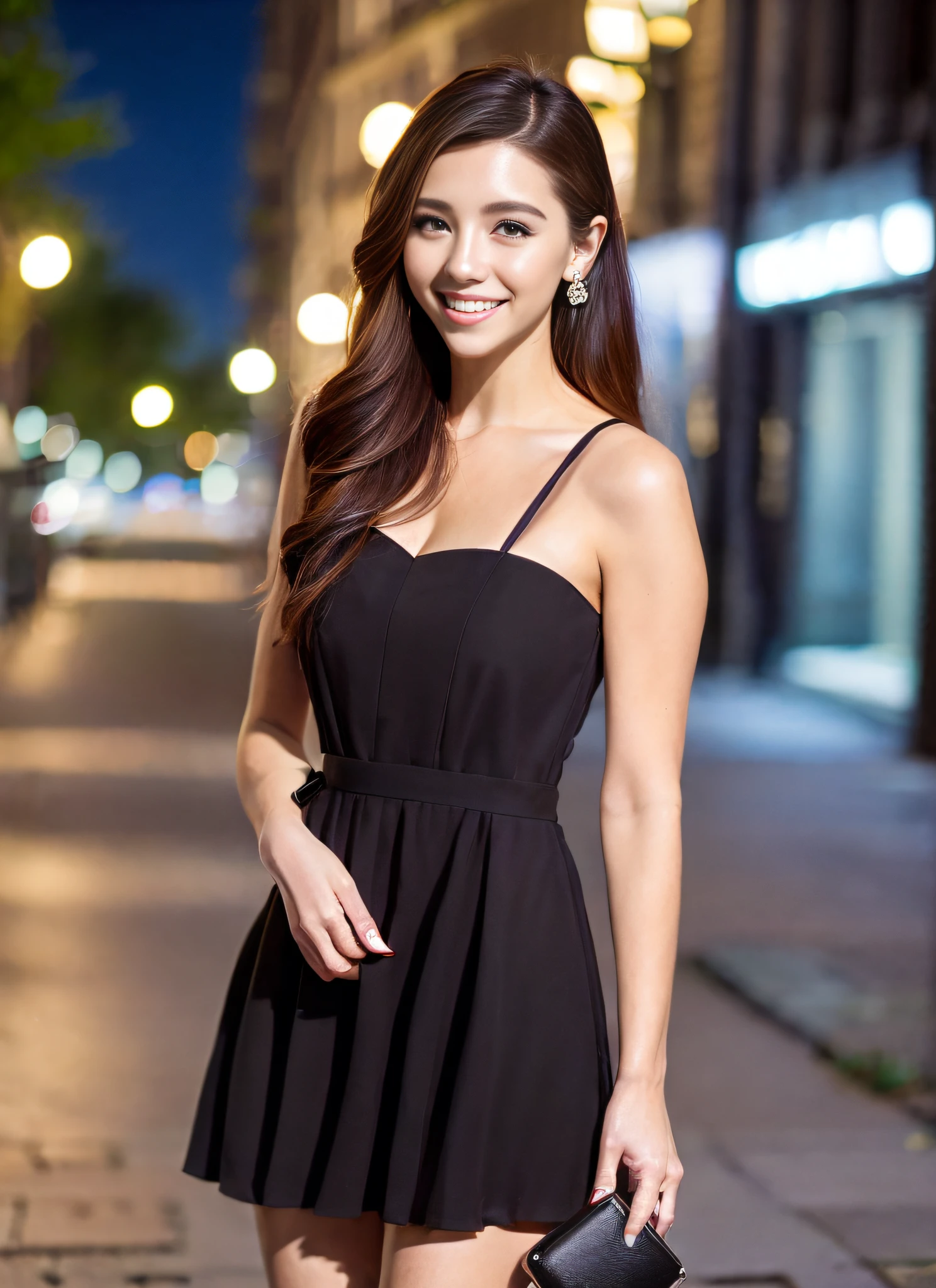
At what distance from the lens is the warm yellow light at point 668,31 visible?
14.9m

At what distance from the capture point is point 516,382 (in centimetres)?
209

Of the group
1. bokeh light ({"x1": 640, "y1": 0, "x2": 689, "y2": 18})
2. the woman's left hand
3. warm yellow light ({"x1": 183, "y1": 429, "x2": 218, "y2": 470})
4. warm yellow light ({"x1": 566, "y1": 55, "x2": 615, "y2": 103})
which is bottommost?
the woman's left hand

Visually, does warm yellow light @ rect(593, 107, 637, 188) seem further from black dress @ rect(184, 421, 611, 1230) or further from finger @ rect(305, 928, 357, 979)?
finger @ rect(305, 928, 357, 979)

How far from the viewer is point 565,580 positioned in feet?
6.19

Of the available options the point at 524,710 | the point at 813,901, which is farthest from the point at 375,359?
the point at 813,901

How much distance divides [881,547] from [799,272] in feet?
7.97

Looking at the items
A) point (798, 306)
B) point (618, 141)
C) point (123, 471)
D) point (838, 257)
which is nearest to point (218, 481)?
point (123, 471)

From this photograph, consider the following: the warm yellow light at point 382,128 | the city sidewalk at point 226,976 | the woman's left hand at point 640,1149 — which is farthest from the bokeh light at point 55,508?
the woman's left hand at point 640,1149

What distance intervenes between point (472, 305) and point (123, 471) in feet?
202

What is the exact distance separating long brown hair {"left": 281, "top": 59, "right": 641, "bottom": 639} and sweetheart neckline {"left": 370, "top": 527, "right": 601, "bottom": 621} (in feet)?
0.15

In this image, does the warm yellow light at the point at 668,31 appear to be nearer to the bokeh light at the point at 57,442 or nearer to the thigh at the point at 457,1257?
the bokeh light at the point at 57,442

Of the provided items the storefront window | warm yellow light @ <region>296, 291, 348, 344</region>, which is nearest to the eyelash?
the storefront window

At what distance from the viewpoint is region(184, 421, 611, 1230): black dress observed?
1854 mm

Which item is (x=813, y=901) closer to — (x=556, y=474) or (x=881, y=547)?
(x=556, y=474)
